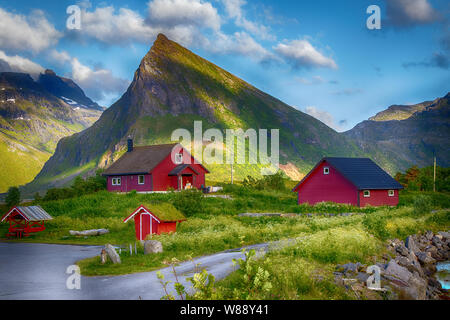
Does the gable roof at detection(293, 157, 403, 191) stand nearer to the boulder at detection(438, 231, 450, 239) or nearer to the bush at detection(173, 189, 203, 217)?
the boulder at detection(438, 231, 450, 239)

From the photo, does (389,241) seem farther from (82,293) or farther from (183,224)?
(82,293)

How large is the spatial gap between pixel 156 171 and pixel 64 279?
45912 millimetres

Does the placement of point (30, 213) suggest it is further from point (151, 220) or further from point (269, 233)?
point (269, 233)

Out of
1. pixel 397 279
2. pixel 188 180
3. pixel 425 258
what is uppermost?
pixel 188 180

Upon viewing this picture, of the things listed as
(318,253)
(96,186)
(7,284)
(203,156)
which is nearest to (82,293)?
(7,284)

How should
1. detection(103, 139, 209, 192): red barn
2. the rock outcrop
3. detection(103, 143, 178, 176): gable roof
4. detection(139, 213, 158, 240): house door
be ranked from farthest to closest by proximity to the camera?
detection(103, 143, 178, 176): gable roof → detection(103, 139, 209, 192): red barn → detection(139, 213, 158, 240): house door → the rock outcrop

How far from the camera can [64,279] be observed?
1733 cm

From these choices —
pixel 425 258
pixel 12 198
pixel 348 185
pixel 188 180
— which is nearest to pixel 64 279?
pixel 425 258

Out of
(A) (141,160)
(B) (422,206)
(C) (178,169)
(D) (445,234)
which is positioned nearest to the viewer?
(D) (445,234)

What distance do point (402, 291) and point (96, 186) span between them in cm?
5879

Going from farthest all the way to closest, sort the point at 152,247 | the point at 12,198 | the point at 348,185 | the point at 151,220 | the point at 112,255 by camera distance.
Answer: the point at 12,198
the point at 348,185
the point at 151,220
the point at 152,247
the point at 112,255

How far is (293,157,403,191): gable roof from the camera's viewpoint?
4641 cm

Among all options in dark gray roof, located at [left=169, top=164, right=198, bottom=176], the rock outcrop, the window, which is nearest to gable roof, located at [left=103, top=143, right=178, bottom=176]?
the window

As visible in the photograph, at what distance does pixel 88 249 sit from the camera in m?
27.6
